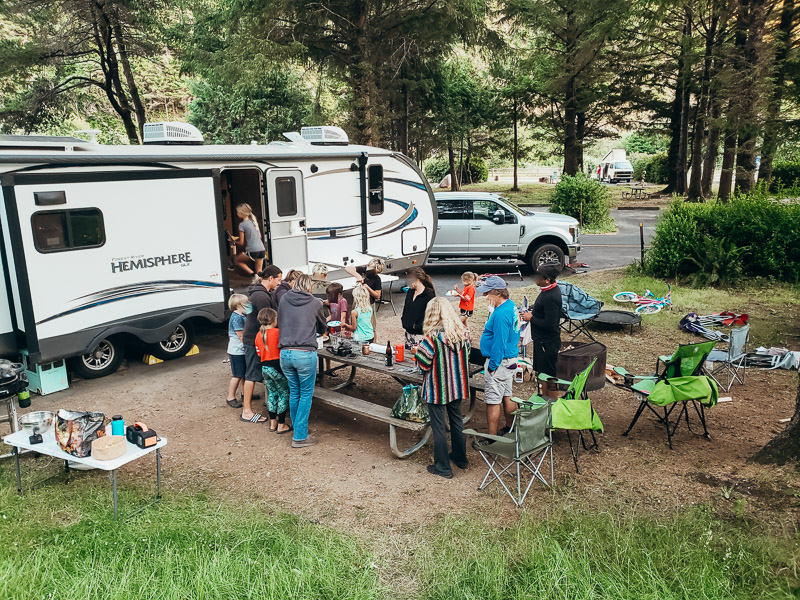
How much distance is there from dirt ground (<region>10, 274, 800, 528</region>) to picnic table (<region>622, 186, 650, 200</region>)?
23.1 metres

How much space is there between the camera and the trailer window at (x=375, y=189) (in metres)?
11.9

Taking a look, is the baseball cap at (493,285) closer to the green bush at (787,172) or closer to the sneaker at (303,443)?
the sneaker at (303,443)

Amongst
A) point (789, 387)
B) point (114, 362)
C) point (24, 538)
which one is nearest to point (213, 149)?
point (114, 362)

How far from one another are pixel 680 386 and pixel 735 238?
7554 mm

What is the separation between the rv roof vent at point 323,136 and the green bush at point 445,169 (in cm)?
2393

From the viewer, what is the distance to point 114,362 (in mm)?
8789

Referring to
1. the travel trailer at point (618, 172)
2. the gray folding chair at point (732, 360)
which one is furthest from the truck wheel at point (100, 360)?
the travel trailer at point (618, 172)

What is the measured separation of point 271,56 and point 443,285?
8344mm

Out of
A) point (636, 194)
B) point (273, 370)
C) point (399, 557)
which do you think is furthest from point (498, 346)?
point (636, 194)

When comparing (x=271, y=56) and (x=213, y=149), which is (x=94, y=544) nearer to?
(x=213, y=149)

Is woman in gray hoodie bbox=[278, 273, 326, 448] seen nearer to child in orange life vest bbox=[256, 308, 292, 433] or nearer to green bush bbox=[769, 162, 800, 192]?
child in orange life vest bbox=[256, 308, 292, 433]

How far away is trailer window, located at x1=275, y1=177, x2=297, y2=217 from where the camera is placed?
10.4 m

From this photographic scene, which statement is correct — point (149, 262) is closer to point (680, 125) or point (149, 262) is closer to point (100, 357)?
point (100, 357)

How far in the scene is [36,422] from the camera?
5.40 m
